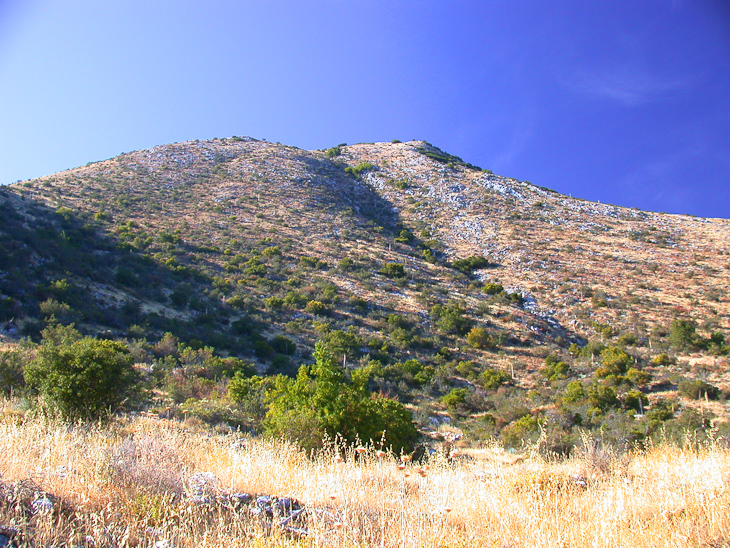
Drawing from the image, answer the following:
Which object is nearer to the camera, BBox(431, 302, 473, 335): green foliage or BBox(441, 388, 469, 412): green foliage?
BBox(441, 388, 469, 412): green foliage

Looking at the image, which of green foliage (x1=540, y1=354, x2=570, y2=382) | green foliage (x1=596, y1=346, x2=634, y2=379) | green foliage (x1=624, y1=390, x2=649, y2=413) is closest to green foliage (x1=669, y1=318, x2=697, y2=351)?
green foliage (x1=596, y1=346, x2=634, y2=379)

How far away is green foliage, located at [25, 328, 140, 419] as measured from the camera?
24.6 feet

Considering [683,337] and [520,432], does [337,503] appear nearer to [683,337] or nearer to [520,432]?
[520,432]

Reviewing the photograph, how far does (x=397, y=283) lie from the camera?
94.7ft

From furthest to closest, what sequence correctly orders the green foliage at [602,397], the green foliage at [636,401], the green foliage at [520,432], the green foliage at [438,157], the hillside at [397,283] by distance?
the green foliage at [438,157] < the hillside at [397,283] < the green foliage at [602,397] < the green foliage at [636,401] < the green foliage at [520,432]

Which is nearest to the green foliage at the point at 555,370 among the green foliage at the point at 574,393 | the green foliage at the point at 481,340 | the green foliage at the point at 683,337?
the green foliage at the point at 574,393

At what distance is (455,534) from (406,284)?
85.7 ft

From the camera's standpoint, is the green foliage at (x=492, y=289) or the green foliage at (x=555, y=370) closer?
the green foliage at (x=555, y=370)

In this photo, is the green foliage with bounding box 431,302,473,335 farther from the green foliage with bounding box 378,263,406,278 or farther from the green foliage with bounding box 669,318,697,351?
the green foliage with bounding box 669,318,697,351

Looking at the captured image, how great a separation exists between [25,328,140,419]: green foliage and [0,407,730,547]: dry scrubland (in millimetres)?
3069

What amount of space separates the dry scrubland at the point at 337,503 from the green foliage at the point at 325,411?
2.16 m

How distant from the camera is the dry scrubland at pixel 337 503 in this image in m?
2.76

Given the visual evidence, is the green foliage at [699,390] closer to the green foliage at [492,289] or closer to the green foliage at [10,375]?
the green foliage at [492,289]

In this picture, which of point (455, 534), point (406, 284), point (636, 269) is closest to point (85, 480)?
point (455, 534)
